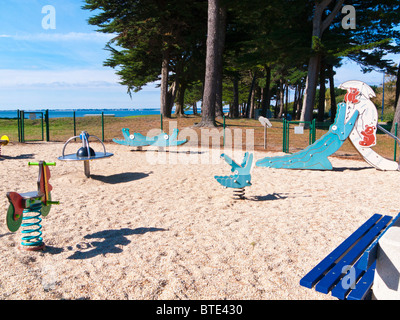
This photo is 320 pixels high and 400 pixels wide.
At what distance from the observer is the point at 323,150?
30.6ft

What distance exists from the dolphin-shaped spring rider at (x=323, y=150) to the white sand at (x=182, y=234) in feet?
2.83

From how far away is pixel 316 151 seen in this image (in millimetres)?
9352

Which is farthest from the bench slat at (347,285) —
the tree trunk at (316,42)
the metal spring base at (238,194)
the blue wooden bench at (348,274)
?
the tree trunk at (316,42)

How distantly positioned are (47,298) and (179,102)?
1115 inches

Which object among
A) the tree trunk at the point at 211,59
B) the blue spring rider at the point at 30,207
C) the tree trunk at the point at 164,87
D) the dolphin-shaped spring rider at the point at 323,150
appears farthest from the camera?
the tree trunk at the point at 164,87

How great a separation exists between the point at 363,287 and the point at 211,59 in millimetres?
15254

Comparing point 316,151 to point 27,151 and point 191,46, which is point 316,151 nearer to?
point 27,151

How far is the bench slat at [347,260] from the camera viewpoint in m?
2.54

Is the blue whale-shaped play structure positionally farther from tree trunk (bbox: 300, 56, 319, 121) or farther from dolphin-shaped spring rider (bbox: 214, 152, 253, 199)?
tree trunk (bbox: 300, 56, 319, 121)

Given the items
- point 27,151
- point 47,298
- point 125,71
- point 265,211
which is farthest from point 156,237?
point 125,71

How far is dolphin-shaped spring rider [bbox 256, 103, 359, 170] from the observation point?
896cm

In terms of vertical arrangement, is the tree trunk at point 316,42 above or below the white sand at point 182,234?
above

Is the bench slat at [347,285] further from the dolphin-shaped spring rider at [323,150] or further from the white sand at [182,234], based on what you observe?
the dolphin-shaped spring rider at [323,150]

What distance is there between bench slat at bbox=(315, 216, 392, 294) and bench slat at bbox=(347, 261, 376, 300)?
18 centimetres
